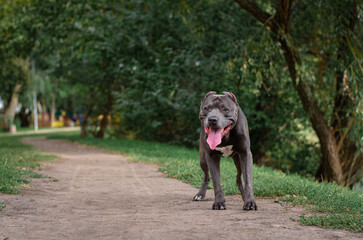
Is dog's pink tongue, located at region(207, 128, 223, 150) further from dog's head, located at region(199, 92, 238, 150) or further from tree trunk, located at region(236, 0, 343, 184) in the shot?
tree trunk, located at region(236, 0, 343, 184)

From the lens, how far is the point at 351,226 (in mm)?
4586

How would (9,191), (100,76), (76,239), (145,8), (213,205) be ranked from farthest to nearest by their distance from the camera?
(100,76) → (145,8) → (9,191) → (213,205) → (76,239)

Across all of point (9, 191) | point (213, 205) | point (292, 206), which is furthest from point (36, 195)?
point (292, 206)

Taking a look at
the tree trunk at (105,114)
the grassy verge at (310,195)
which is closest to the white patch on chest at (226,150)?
the grassy verge at (310,195)

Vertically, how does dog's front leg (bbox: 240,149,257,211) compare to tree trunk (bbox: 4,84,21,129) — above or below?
below

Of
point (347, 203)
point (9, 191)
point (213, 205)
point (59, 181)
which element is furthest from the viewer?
point (59, 181)

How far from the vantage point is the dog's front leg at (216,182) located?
Result: 222 inches

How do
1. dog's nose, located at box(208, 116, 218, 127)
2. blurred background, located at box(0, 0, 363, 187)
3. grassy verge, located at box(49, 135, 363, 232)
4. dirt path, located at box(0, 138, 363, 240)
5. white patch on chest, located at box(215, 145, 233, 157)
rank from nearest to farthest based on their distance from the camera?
1. dirt path, located at box(0, 138, 363, 240)
2. grassy verge, located at box(49, 135, 363, 232)
3. dog's nose, located at box(208, 116, 218, 127)
4. white patch on chest, located at box(215, 145, 233, 157)
5. blurred background, located at box(0, 0, 363, 187)

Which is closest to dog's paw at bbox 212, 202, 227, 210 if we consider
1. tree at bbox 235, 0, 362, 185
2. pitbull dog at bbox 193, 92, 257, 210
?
pitbull dog at bbox 193, 92, 257, 210

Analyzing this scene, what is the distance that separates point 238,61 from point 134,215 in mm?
8792

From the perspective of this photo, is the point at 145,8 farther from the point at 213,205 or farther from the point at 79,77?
the point at 213,205

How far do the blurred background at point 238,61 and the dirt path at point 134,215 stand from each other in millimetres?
5555

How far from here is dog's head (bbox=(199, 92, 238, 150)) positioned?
17.7 ft

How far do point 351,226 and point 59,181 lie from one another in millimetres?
5687
